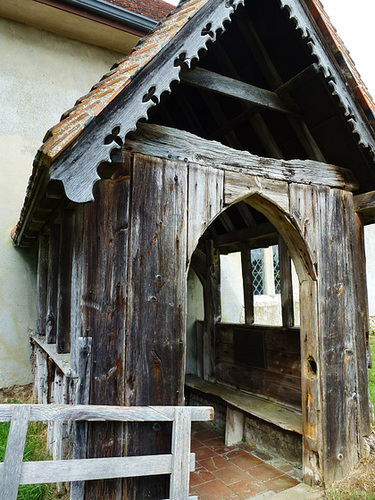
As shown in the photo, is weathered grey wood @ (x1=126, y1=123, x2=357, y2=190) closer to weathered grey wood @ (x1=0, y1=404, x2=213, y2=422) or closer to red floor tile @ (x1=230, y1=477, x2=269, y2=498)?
weathered grey wood @ (x1=0, y1=404, x2=213, y2=422)

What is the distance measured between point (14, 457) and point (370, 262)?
14580mm

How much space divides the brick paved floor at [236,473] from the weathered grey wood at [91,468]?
4.98 feet

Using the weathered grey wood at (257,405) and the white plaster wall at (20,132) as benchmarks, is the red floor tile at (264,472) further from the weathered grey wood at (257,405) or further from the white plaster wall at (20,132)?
the white plaster wall at (20,132)

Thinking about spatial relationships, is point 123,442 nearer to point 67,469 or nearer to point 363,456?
point 67,469

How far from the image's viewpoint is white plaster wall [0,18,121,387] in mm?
5957

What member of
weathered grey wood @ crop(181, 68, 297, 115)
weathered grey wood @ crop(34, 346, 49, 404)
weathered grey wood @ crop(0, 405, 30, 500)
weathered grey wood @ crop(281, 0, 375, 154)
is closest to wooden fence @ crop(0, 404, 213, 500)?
weathered grey wood @ crop(0, 405, 30, 500)

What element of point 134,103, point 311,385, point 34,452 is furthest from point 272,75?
point 34,452

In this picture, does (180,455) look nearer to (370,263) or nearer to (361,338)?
(361,338)

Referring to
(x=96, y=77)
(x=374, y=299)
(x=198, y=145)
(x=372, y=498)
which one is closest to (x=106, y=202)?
→ (x=198, y=145)

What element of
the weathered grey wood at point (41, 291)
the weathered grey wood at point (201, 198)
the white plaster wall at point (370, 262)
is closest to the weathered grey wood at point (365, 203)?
the weathered grey wood at point (201, 198)

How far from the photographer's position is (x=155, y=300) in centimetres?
307

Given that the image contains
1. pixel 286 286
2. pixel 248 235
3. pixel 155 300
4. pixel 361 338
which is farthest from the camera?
pixel 248 235

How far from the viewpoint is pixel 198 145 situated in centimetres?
342

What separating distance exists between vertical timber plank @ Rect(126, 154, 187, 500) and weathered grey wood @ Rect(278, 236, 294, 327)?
2535mm
